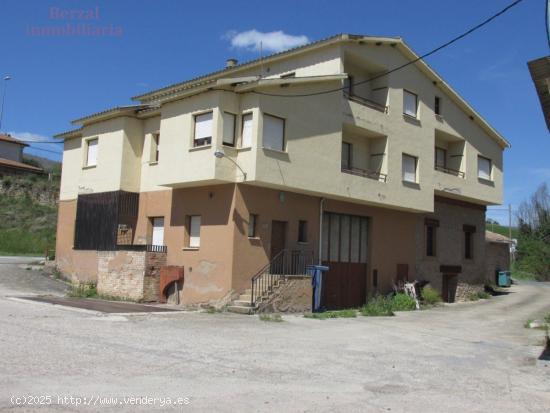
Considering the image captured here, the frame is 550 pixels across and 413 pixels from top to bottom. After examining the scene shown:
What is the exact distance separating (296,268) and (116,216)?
7.47 m

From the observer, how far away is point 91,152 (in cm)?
2498

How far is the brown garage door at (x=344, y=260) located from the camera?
74.8 feet

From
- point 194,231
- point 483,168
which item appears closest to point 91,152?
point 194,231

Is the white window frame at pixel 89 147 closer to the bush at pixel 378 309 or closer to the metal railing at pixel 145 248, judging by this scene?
the metal railing at pixel 145 248

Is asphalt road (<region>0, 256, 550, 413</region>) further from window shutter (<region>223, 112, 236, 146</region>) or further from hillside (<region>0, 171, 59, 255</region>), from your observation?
hillside (<region>0, 171, 59, 255</region>)

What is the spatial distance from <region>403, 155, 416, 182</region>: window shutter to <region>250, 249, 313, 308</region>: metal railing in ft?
21.3

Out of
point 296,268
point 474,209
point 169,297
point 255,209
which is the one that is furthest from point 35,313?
point 474,209

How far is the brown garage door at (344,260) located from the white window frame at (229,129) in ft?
17.4

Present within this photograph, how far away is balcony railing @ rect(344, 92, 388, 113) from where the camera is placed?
22.8 metres

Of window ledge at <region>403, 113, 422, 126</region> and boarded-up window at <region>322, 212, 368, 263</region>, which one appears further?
window ledge at <region>403, 113, 422, 126</region>

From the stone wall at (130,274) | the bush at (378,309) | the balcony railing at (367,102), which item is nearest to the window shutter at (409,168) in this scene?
the balcony railing at (367,102)

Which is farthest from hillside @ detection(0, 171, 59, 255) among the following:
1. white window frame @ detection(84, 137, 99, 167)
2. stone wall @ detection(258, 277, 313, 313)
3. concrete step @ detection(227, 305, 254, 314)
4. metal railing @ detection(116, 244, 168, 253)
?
stone wall @ detection(258, 277, 313, 313)

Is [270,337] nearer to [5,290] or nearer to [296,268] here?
[296,268]

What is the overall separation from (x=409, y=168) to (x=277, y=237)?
796 centimetres
